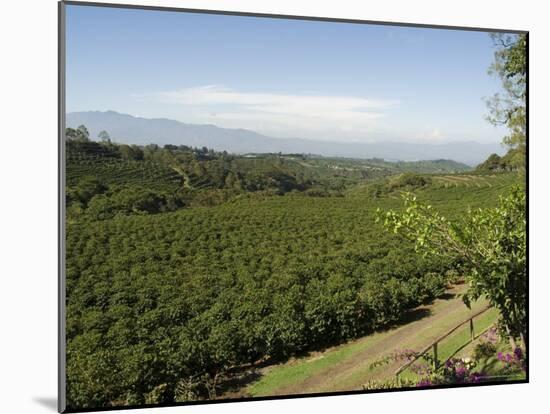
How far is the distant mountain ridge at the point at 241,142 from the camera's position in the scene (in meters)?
4.52

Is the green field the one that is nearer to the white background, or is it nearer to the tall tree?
the white background

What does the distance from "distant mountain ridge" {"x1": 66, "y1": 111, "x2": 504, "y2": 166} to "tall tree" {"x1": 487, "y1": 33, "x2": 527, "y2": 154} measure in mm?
191

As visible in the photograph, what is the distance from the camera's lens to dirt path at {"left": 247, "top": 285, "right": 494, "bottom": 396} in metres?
4.74

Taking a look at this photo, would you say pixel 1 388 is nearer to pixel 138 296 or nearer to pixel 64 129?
pixel 138 296

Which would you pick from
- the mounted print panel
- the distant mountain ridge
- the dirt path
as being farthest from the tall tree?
the dirt path

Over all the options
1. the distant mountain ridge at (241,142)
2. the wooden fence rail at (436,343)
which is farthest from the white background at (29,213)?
the wooden fence rail at (436,343)

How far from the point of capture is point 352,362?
193 inches

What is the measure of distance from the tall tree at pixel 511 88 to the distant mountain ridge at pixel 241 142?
0.63 ft

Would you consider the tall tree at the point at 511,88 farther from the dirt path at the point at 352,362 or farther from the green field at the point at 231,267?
the dirt path at the point at 352,362

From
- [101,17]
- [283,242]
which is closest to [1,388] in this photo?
[283,242]

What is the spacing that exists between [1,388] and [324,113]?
306 cm

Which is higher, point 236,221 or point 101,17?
point 101,17
